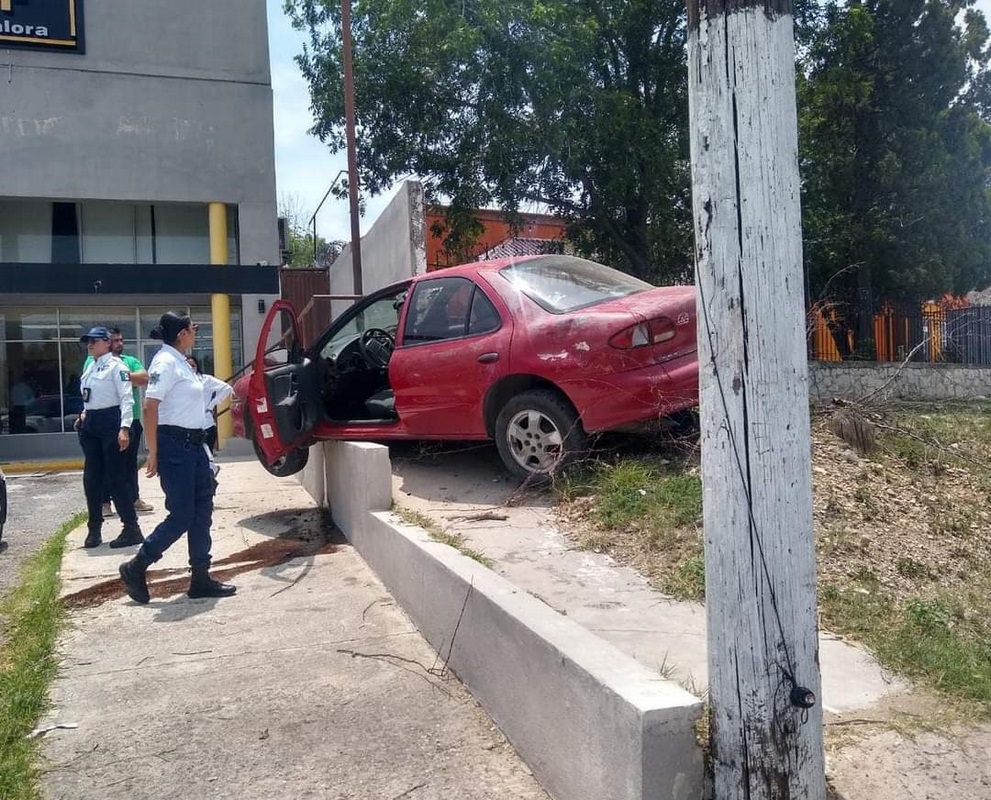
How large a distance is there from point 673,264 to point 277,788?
49.6 feet

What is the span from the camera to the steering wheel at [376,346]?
783 cm

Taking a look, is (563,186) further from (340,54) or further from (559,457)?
(559,457)

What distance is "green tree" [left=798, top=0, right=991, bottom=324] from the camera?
16766 mm

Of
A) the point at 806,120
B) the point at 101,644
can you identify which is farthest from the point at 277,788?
the point at 806,120

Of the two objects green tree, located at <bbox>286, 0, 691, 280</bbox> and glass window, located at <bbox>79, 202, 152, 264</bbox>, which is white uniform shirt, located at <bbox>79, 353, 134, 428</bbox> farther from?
glass window, located at <bbox>79, 202, 152, 264</bbox>

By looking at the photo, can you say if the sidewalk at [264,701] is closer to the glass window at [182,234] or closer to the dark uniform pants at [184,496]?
the dark uniform pants at [184,496]

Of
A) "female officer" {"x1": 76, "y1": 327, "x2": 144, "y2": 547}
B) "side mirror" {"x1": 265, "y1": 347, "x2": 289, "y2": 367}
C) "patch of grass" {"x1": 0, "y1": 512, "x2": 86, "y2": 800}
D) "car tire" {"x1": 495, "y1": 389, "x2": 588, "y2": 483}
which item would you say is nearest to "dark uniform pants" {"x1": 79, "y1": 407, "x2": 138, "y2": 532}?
"female officer" {"x1": 76, "y1": 327, "x2": 144, "y2": 547}

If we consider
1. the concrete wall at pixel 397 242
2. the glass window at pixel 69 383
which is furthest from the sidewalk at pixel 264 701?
the glass window at pixel 69 383

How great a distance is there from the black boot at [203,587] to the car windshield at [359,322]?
2665 millimetres

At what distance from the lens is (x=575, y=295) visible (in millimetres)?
6148

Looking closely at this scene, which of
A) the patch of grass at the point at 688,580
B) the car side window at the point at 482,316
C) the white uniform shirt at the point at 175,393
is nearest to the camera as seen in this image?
the patch of grass at the point at 688,580

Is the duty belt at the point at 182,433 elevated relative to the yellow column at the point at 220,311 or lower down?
lower down

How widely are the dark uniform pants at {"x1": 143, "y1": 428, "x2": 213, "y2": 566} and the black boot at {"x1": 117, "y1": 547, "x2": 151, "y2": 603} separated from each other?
0.05 meters

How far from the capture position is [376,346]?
7.89m
